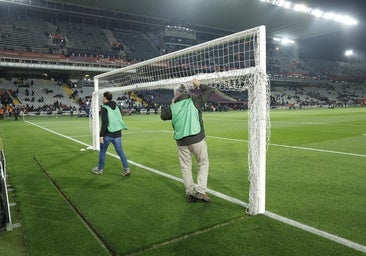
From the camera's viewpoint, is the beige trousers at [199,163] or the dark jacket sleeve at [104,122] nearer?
the beige trousers at [199,163]

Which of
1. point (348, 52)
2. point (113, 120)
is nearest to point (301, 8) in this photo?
point (348, 52)

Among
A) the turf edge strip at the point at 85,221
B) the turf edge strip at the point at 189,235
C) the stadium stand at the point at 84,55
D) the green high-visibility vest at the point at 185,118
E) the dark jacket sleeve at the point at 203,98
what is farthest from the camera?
the stadium stand at the point at 84,55

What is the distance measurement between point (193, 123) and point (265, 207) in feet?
5.75

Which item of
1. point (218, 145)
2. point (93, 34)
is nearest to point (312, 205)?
point (218, 145)

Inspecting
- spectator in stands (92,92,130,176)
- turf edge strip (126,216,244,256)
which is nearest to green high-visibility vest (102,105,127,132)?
spectator in stands (92,92,130,176)

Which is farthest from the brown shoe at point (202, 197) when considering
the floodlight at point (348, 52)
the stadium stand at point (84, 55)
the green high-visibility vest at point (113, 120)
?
the floodlight at point (348, 52)

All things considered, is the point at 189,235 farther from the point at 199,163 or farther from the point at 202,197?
the point at 199,163

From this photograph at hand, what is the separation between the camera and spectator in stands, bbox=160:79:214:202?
16.3 feet

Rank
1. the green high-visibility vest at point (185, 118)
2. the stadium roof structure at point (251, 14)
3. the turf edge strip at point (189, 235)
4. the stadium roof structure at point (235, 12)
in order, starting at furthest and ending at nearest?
the stadium roof structure at point (251, 14) → the stadium roof structure at point (235, 12) → the green high-visibility vest at point (185, 118) → the turf edge strip at point (189, 235)

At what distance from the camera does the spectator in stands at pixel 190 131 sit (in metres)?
4.98

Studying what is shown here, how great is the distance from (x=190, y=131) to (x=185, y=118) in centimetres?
24

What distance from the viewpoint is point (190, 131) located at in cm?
493

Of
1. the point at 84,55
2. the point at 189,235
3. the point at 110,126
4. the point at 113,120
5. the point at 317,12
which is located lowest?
the point at 189,235

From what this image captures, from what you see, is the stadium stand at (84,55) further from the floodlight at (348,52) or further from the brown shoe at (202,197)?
the brown shoe at (202,197)
